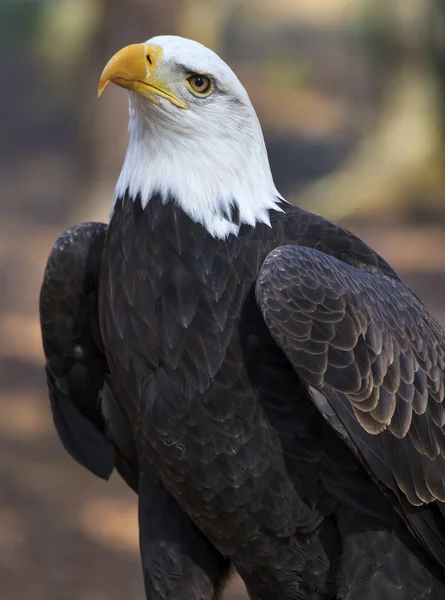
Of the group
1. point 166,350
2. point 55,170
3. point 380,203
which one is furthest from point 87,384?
point 55,170

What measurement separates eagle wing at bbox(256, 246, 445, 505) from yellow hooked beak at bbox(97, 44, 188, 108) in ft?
1.83

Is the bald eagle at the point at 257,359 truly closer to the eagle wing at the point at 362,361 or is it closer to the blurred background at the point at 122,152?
the eagle wing at the point at 362,361

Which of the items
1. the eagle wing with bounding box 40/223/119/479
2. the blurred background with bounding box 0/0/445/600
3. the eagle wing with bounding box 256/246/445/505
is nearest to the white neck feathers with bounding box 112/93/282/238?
the eagle wing with bounding box 256/246/445/505

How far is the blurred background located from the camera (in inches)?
237

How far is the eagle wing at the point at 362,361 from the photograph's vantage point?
109 inches

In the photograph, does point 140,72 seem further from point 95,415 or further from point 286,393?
point 95,415

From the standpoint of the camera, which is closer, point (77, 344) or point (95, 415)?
point (77, 344)

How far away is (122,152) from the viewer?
752 cm

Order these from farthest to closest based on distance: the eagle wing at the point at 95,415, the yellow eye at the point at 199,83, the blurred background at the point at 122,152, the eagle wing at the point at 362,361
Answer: the blurred background at the point at 122,152
the eagle wing at the point at 95,415
the yellow eye at the point at 199,83
the eagle wing at the point at 362,361

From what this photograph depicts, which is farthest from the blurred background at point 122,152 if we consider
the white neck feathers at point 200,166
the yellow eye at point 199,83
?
the yellow eye at point 199,83

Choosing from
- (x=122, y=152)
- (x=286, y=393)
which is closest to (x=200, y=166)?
(x=286, y=393)

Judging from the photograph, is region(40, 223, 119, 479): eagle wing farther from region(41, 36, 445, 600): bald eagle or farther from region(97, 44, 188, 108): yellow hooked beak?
region(97, 44, 188, 108): yellow hooked beak

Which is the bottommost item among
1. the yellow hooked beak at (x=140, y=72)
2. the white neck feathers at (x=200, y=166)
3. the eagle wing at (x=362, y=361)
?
the eagle wing at (x=362, y=361)

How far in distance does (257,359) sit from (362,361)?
292mm
